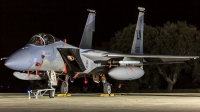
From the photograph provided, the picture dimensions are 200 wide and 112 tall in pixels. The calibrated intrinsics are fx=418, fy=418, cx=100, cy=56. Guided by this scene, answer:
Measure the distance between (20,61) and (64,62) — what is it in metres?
3.48

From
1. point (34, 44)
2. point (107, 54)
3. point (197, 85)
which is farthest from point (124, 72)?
point (197, 85)

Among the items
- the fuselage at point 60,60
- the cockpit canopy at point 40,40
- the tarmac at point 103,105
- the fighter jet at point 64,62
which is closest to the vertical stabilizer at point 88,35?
the fighter jet at point 64,62

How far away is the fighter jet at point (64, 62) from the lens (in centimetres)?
1836

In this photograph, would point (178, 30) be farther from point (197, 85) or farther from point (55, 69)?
point (55, 69)

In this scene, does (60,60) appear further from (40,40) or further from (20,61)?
(20,61)

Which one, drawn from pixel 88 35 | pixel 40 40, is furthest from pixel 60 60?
pixel 88 35

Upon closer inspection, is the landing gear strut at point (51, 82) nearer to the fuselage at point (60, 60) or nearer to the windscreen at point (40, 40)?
the fuselage at point (60, 60)

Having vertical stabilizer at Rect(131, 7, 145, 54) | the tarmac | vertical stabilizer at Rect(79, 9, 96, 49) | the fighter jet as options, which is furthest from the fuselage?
vertical stabilizer at Rect(131, 7, 145, 54)

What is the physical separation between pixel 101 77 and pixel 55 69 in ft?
12.6

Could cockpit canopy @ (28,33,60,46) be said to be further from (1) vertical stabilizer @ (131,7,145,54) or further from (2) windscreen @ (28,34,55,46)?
(1) vertical stabilizer @ (131,7,145,54)

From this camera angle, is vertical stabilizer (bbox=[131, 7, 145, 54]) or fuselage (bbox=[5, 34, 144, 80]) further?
vertical stabilizer (bbox=[131, 7, 145, 54])

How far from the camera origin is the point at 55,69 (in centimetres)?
2036

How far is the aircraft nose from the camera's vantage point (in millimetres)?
17594

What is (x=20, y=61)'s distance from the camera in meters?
17.7
